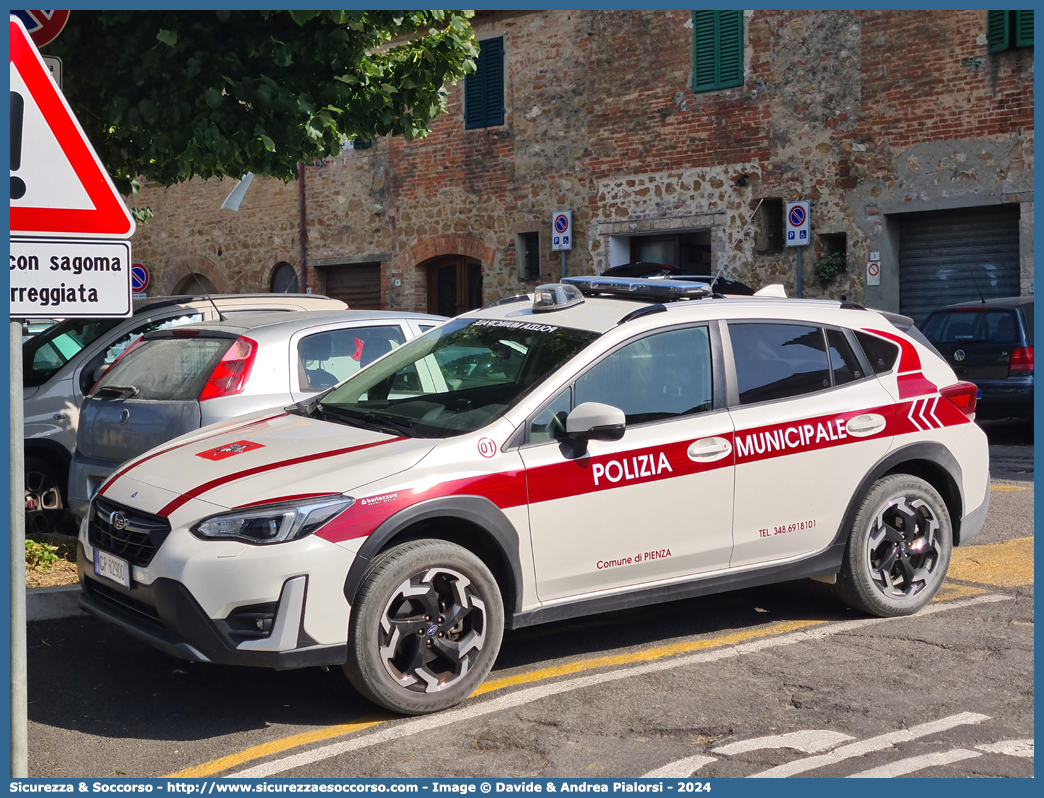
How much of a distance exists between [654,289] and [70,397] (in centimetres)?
449

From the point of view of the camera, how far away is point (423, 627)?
4.66m

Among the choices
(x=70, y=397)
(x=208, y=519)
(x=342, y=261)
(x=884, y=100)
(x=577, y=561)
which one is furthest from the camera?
(x=342, y=261)

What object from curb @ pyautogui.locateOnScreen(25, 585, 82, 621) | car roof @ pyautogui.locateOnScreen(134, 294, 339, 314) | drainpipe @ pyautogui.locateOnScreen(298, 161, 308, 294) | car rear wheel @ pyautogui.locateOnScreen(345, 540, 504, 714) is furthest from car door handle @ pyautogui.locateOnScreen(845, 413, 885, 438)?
drainpipe @ pyautogui.locateOnScreen(298, 161, 308, 294)

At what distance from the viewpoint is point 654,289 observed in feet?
19.2

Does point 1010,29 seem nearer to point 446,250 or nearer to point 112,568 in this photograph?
point 446,250

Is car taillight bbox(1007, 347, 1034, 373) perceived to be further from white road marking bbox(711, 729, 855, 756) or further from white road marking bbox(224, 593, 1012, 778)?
white road marking bbox(711, 729, 855, 756)

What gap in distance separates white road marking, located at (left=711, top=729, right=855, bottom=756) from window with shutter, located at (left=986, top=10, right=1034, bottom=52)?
570 inches

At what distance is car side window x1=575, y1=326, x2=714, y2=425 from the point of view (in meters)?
5.25

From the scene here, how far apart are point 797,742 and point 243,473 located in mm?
2370

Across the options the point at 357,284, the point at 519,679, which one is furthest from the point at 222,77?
the point at 357,284

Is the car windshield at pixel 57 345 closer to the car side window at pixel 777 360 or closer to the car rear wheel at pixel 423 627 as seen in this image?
the car rear wheel at pixel 423 627

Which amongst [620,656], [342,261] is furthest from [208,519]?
[342,261]

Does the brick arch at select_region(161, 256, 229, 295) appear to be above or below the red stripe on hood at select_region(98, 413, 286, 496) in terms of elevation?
above
